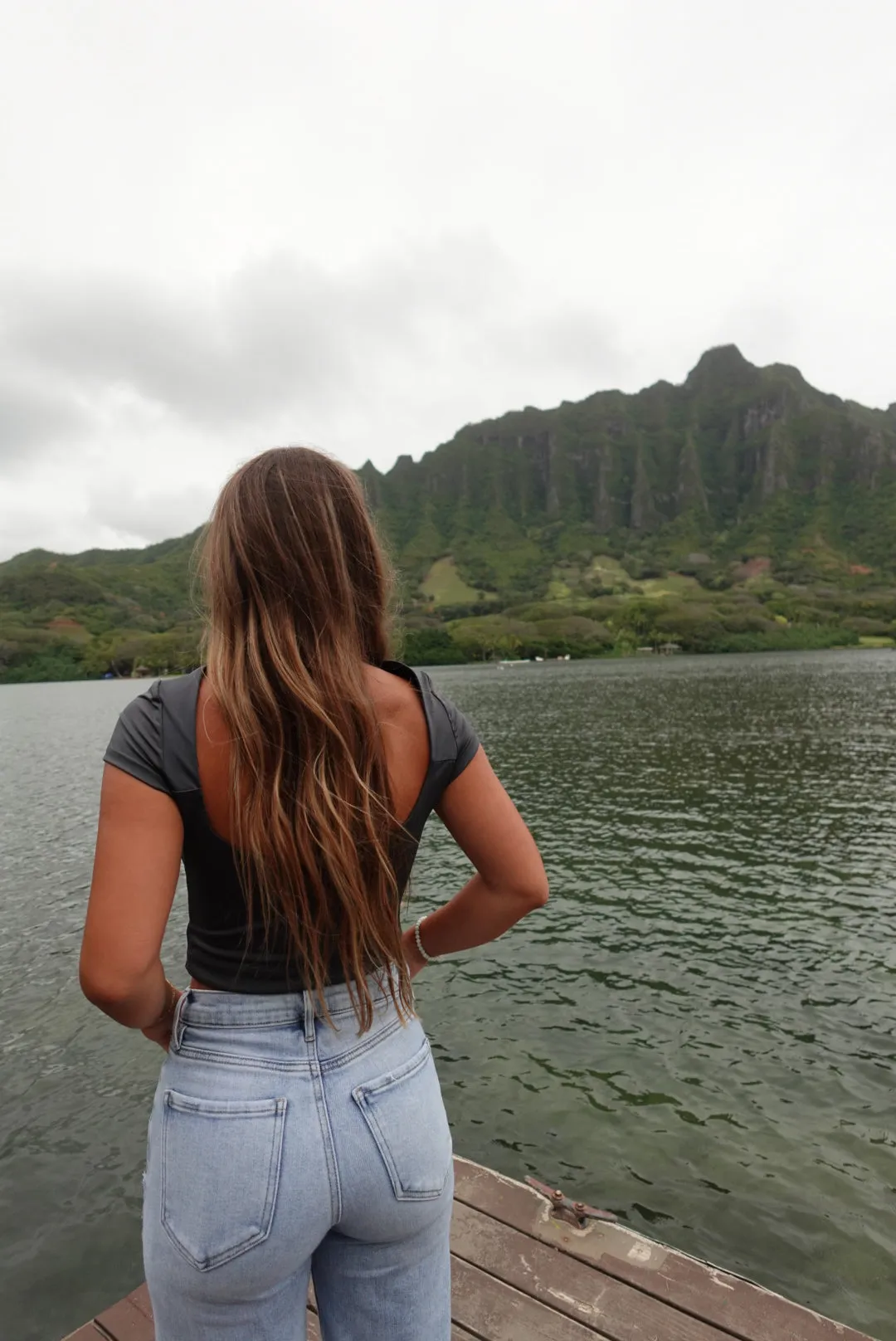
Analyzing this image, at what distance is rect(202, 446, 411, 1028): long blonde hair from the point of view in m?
1.89

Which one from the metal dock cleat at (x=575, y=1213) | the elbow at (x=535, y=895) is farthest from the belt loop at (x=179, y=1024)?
the metal dock cleat at (x=575, y=1213)

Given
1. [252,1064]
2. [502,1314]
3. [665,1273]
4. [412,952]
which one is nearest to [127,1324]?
[502,1314]

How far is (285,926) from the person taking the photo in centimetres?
198

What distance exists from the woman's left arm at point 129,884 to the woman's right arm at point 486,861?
2.42 ft

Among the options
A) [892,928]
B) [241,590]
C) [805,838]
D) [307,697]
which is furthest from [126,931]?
[805,838]

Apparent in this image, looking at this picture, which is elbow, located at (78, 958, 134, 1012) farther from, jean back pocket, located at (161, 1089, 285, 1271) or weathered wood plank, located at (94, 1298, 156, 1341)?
weathered wood plank, located at (94, 1298, 156, 1341)

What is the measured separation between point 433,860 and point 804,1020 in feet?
40.3

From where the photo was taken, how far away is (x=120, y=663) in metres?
179

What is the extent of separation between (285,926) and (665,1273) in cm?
468

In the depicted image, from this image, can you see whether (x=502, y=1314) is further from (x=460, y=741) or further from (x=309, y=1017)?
(x=460, y=741)

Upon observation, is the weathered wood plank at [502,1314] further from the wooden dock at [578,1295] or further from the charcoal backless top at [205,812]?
the charcoal backless top at [205,812]

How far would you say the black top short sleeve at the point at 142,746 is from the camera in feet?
5.92

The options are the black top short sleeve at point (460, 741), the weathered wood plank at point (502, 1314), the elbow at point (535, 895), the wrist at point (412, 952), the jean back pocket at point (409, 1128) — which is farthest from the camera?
the weathered wood plank at point (502, 1314)

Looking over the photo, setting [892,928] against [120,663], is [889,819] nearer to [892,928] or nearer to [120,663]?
[892,928]
